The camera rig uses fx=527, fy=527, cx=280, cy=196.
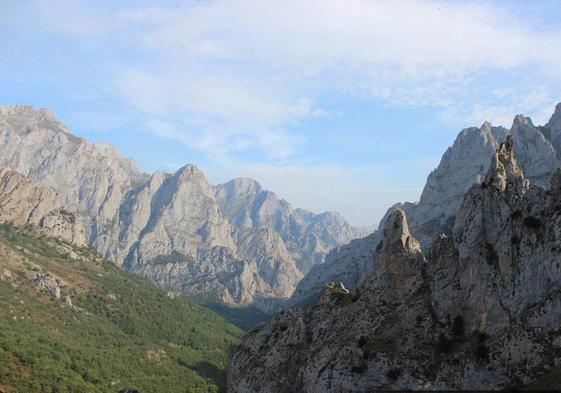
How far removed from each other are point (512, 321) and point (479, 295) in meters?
4.58

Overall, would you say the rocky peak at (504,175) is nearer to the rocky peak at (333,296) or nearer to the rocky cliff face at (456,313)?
the rocky cliff face at (456,313)

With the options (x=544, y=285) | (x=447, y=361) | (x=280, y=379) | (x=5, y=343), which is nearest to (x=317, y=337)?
(x=280, y=379)

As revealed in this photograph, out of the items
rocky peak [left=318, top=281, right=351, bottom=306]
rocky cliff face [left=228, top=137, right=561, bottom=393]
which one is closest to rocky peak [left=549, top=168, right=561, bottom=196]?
rocky cliff face [left=228, top=137, right=561, bottom=393]

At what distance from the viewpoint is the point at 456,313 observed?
183 ft

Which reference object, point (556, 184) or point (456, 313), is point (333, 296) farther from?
point (556, 184)

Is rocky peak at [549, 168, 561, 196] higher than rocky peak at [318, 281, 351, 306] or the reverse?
higher

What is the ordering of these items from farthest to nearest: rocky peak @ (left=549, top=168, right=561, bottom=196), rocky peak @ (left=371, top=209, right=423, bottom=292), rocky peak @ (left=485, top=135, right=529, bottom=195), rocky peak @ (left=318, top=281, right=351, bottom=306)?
rocky peak @ (left=318, top=281, right=351, bottom=306) → rocky peak @ (left=371, top=209, right=423, bottom=292) → rocky peak @ (left=485, top=135, right=529, bottom=195) → rocky peak @ (left=549, top=168, right=561, bottom=196)

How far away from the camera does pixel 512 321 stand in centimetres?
5038

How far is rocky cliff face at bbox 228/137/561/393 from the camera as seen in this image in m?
48.5

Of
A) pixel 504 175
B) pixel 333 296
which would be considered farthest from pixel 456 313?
pixel 333 296

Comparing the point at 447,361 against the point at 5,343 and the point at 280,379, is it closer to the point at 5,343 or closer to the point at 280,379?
the point at 280,379

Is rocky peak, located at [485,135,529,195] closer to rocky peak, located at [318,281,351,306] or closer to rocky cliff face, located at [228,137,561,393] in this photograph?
rocky cliff face, located at [228,137,561,393]

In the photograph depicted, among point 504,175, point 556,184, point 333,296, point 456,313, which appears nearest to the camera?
point 556,184

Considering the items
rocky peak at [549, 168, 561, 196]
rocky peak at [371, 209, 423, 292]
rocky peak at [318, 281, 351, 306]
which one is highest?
rocky peak at [549, 168, 561, 196]
